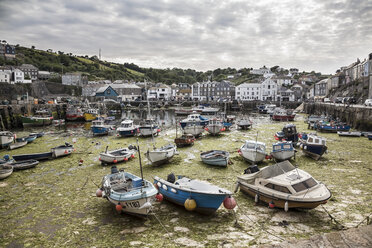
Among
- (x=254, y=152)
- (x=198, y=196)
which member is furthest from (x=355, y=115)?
(x=198, y=196)

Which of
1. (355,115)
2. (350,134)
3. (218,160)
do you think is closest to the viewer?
(218,160)

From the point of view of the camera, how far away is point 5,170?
14609mm

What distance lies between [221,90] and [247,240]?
9427cm

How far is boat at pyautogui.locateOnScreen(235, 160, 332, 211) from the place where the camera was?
8.96 meters

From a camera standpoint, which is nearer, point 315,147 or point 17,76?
point 315,147

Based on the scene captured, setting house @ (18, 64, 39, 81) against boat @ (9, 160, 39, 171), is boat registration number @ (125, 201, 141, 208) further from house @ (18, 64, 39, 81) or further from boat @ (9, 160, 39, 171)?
house @ (18, 64, 39, 81)

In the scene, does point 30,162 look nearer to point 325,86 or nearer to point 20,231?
point 20,231

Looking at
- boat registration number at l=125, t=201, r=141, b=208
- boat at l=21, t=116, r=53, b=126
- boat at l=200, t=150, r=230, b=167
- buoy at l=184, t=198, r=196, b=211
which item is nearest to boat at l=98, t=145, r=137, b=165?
boat at l=200, t=150, r=230, b=167

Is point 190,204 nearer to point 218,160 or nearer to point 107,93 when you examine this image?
point 218,160

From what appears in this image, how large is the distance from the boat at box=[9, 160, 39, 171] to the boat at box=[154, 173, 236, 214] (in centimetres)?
1172

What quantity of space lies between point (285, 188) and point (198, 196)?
3607 mm

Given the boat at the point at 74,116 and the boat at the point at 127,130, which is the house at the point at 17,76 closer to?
the boat at the point at 74,116

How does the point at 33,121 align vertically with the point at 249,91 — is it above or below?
below

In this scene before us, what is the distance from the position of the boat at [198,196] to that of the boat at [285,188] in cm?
200
